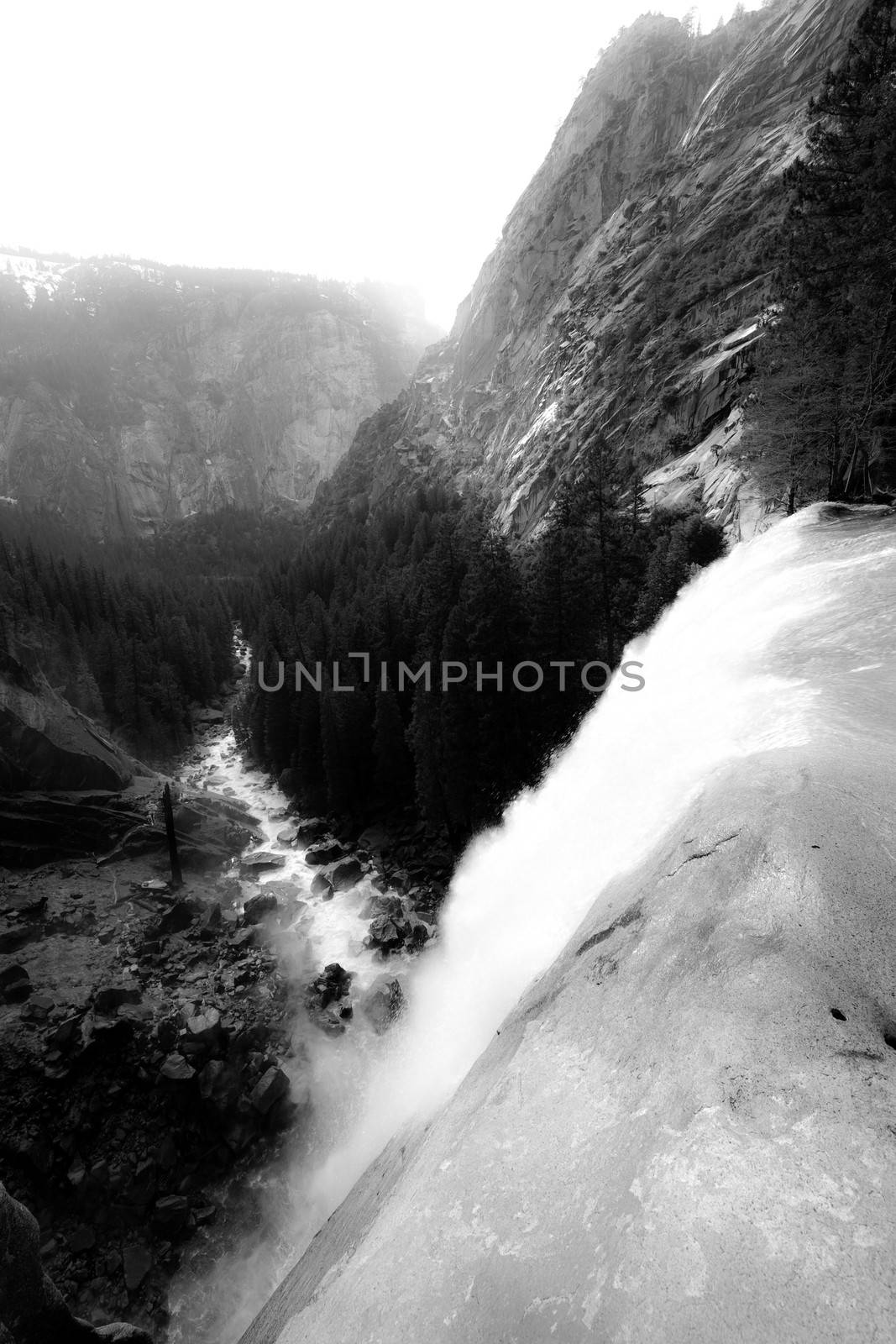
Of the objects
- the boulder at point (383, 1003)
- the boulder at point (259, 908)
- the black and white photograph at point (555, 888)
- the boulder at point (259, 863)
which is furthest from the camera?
the boulder at point (259, 863)

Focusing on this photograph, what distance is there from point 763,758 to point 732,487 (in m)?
27.4

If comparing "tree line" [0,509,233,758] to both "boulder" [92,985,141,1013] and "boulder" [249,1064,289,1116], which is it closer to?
"boulder" [92,985,141,1013]

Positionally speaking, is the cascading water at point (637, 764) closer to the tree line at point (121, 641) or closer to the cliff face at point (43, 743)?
the cliff face at point (43, 743)

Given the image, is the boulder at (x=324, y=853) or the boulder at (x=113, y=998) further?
the boulder at (x=324, y=853)

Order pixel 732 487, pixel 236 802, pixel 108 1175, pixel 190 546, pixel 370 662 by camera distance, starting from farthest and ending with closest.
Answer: pixel 190 546 < pixel 370 662 < pixel 236 802 < pixel 732 487 < pixel 108 1175

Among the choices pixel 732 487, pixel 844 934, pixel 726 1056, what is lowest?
pixel 726 1056

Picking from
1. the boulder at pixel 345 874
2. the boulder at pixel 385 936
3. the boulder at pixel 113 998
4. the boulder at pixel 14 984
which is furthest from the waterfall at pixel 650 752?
the boulder at pixel 14 984

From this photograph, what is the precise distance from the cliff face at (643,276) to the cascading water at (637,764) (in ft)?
46.0

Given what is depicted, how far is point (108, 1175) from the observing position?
14477 millimetres

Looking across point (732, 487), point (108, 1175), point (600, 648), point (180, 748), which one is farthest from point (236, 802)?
point (732, 487)

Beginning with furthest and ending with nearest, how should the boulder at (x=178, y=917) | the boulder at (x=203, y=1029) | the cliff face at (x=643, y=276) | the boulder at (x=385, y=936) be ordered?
1. the cliff face at (x=643, y=276)
2. the boulder at (x=178, y=917)
3. the boulder at (x=385, y=936)
4. the boulder at (x=203, y=1029)

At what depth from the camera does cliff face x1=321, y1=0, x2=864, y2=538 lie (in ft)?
135

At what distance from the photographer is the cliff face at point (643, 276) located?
41.2m

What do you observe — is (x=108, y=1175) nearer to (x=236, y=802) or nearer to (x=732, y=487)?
(x=236, y=802)
